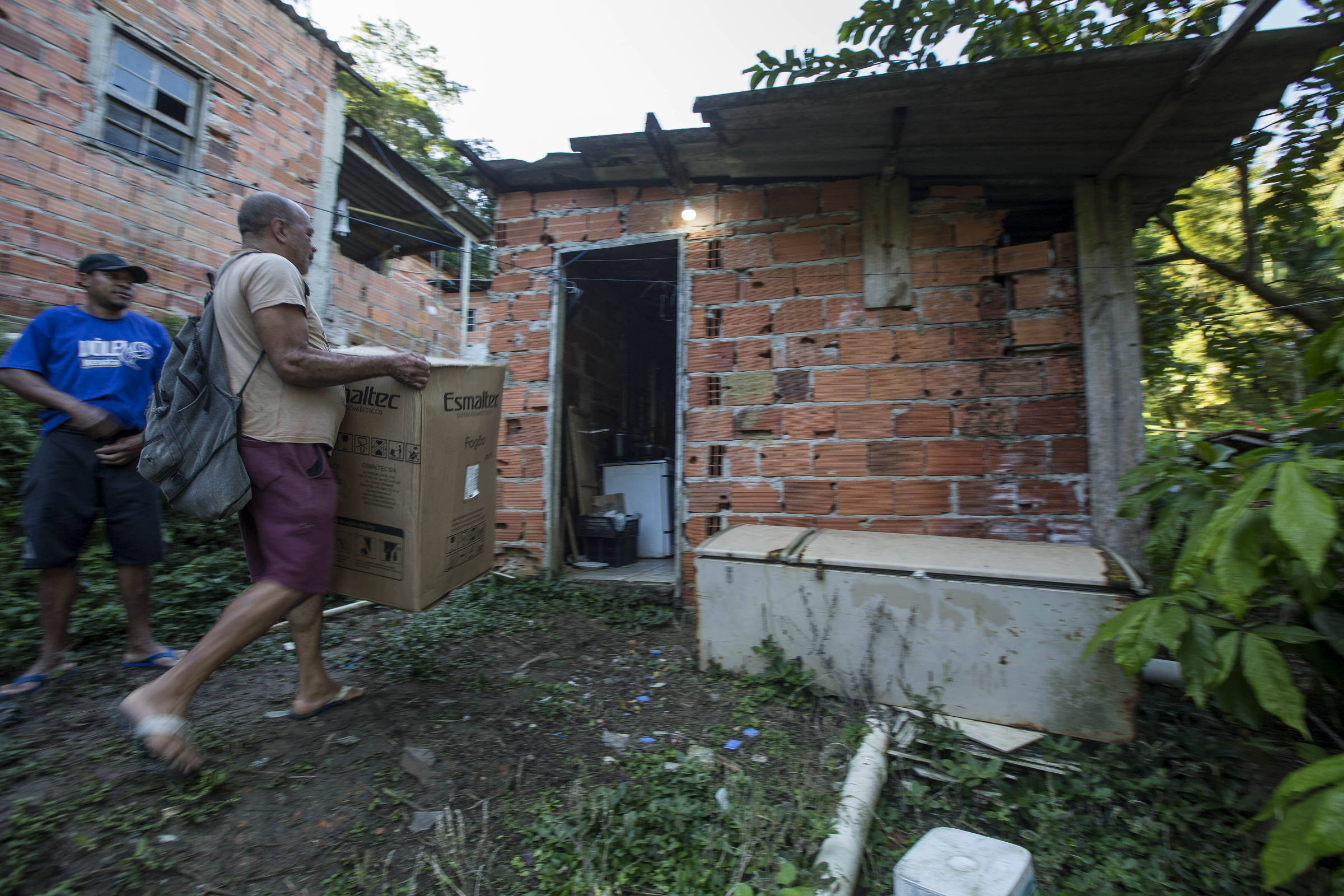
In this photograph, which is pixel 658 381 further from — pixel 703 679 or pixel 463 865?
pixel 463 865

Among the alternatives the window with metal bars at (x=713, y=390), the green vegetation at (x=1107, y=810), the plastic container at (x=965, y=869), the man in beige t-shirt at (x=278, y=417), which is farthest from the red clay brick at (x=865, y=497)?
the man in beige t-shirt at (x=278, y=417)

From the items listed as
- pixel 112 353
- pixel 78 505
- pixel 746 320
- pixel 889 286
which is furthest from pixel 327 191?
pixel 889 286

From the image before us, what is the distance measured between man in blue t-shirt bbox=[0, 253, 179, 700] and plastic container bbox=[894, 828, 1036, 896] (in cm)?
252

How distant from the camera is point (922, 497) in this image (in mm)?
3213

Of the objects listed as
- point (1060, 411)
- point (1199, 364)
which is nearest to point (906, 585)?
point (1060, 411)

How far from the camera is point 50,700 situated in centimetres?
208

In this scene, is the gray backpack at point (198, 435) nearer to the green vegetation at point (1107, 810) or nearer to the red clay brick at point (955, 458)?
the green vegetation at point (1107, 810)

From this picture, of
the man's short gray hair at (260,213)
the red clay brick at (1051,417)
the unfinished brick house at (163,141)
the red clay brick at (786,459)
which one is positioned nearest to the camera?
the man's short gray hair at (260,213)

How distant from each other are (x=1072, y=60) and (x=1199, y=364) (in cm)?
394

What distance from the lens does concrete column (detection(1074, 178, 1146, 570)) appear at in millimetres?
2963

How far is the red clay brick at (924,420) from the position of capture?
3.22 metres

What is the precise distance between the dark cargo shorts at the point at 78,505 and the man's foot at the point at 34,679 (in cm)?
38

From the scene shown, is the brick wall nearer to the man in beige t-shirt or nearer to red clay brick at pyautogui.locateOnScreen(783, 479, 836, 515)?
red clay brick at pyautogui.locateOnScreen(783, 479, 836, 515)

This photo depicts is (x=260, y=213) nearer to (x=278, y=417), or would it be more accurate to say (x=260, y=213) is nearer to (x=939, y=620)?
(x=278, y=417)
